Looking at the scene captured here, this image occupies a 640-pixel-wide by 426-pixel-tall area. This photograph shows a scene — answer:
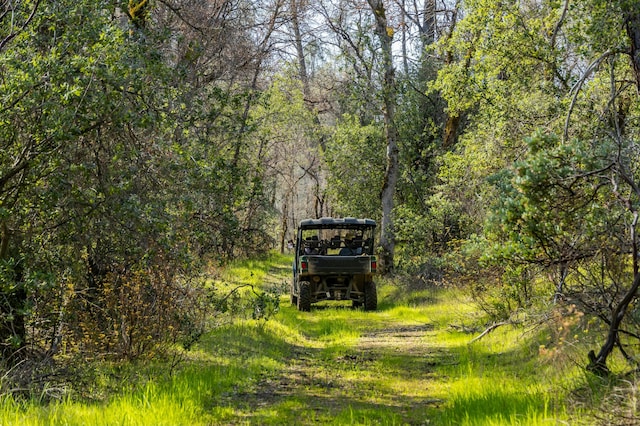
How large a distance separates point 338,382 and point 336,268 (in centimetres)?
783

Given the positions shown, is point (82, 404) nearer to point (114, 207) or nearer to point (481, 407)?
point (114, 207)

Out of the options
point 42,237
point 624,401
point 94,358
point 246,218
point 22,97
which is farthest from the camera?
point 246,218

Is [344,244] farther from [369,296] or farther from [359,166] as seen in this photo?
[359,166]

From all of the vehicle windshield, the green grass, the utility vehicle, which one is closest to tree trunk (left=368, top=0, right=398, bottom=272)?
the utility vehicle

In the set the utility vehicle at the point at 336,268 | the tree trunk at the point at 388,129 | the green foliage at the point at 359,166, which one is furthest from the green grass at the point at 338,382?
the green foliage at the point at 359,166

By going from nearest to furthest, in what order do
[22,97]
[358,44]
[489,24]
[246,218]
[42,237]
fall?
[22,97], [42,237], [489,24], [358,44], [246,218]

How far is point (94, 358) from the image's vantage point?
28.0ft

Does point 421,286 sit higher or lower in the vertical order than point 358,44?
lower

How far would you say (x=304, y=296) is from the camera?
1688 centimetres

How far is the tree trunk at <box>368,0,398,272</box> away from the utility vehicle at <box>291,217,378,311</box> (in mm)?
3190

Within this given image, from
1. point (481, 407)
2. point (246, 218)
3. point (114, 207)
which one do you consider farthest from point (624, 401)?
point (246, 218)

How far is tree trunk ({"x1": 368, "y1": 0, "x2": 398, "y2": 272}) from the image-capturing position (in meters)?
21.0

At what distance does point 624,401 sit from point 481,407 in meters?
1.74

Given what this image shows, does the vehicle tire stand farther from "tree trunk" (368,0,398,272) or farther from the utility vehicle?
"tree trunk" (368,0,398,272)
